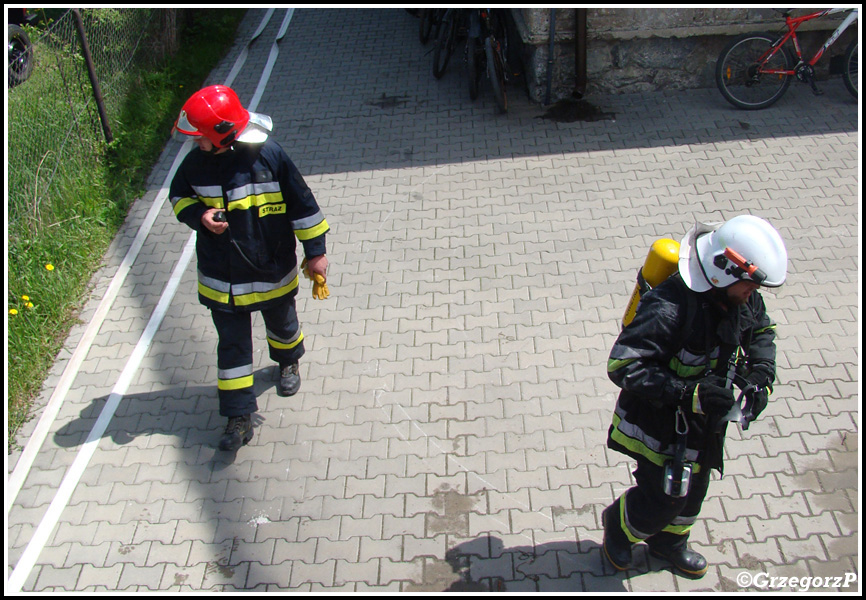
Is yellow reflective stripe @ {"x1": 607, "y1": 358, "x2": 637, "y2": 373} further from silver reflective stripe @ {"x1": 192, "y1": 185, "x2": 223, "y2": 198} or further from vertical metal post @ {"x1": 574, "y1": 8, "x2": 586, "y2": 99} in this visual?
vertical metal post @ {"x1": 574, "y1": 8, "x2": 586, "y2": 99}

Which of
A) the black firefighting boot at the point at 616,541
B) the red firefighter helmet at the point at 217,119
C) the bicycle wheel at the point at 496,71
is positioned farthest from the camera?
the bicycle wheel at the point at 496,71

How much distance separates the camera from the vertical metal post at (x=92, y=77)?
7.29 meters

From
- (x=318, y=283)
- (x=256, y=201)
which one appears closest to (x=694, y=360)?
(x=318, y=283)

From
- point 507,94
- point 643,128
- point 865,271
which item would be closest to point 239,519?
point 865,271

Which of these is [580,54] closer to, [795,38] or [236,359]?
[795,38]

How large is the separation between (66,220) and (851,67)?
322 inches

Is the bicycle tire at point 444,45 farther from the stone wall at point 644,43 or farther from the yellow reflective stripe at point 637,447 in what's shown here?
the yellow reflective stripe at point 637,447

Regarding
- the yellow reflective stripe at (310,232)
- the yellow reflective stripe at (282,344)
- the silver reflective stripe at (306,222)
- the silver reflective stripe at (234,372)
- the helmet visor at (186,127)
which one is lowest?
the yellow reflective stripe at (282,344)

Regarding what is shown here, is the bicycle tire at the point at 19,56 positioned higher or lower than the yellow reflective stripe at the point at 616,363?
lower

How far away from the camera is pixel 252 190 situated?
4.08 metres

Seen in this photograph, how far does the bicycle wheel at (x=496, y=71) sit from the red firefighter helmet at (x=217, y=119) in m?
4.84

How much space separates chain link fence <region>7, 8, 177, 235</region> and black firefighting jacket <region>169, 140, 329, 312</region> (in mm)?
2878

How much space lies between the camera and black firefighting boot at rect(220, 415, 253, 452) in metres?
4.53

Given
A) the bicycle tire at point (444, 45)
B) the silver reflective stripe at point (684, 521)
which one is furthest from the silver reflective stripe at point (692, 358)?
the bicycle tire at point (444, 45)
